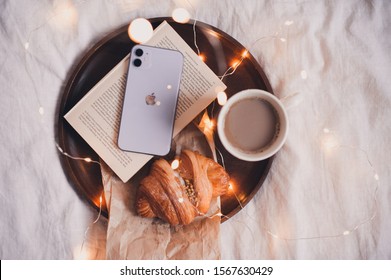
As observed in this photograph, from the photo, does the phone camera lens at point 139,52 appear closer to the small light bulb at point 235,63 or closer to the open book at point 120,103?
the open book at point 120,103

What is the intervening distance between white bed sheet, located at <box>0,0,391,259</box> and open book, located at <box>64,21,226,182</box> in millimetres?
108

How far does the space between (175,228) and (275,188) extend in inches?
9.6

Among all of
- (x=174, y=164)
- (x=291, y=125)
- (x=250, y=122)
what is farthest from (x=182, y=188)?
(x=291, y=125)

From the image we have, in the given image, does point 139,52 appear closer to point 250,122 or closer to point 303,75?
point 250,122

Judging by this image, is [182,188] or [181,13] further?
[181,13]

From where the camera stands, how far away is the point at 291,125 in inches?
32.2

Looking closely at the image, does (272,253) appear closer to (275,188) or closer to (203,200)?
(275,188)

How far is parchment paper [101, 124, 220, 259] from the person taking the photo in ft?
2.39

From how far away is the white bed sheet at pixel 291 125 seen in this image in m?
0.80

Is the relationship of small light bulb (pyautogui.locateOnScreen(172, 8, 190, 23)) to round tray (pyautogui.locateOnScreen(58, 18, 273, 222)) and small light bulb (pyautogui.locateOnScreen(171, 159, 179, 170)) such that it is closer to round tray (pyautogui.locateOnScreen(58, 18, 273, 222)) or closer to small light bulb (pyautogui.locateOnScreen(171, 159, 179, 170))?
round tray (pyautogui.locateOnScreen(58, 18, 273, 222))

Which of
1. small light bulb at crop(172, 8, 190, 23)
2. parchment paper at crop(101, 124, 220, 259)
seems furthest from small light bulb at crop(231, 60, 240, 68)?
parchment paper at crop(101, 124, 220, 259)

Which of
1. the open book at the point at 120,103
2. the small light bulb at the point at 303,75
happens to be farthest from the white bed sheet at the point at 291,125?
the open book at the point at 120,103

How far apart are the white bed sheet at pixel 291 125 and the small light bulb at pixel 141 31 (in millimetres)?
77

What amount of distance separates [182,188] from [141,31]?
33 centimetres
